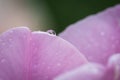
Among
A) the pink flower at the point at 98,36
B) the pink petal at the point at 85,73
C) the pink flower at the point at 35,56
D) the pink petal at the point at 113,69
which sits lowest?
the pink petal at the point at 85,73

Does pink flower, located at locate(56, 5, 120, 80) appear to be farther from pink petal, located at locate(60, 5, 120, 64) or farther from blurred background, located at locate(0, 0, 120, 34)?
blurred background, located at locate(0, 0, 120, 34)

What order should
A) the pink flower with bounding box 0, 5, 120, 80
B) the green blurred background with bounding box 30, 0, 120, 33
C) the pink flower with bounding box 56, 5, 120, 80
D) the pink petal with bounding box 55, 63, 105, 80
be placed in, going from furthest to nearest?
the green blurred background with bounding box 30, 0, 120, 33
the pink flower with bounding box 56, 5, 120, 80
the pink flower with bounding box 0, 5, 120, 80
the pink petal with bounding box 55, 63, 105, 80

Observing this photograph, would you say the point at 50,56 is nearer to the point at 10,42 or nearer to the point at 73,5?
the point at 10,42

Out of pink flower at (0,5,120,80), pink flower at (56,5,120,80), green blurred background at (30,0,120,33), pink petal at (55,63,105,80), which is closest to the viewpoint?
pink petal at (55,63,105,80)

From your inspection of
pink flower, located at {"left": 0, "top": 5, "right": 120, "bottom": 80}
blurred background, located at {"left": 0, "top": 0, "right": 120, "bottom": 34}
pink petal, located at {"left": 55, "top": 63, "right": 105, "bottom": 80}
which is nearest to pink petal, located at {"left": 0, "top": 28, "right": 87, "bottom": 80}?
pink flower, located at {"left": 0, "top": 5, "right": 120, "bottom": 80}

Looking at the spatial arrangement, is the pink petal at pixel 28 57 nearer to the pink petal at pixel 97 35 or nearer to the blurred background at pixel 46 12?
the pink petal at pixel 97 35

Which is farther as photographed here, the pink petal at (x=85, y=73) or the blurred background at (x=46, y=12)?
the blurred background at (x=46, y=12)

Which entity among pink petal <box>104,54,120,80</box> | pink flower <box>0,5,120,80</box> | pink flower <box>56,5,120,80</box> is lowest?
pink petal <box>104,54,120,80</box>

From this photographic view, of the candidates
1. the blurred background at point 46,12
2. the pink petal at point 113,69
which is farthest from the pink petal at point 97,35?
the blurred background at point 46,12
